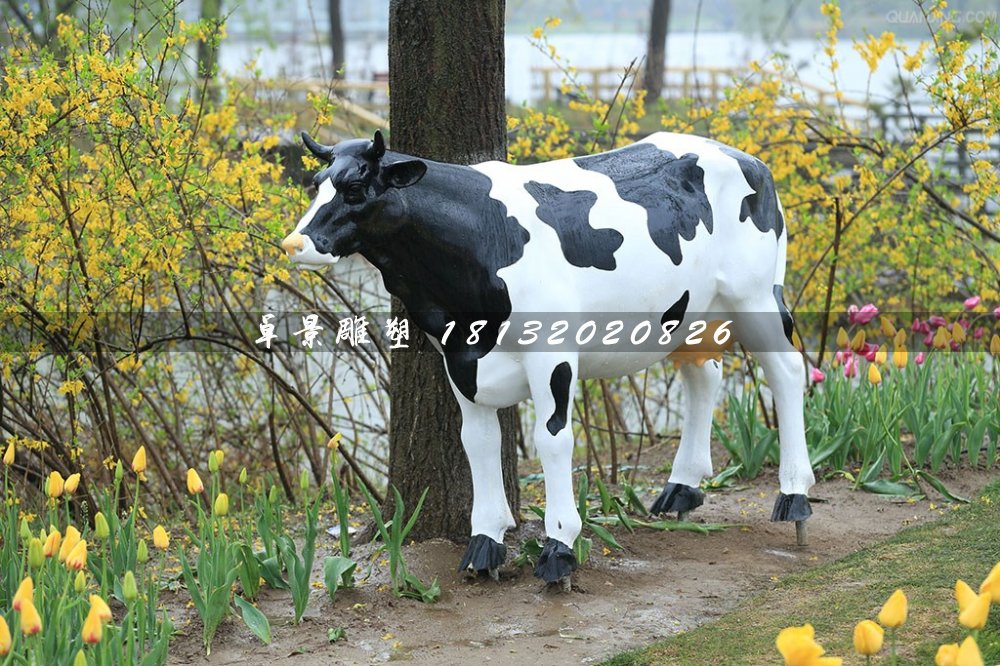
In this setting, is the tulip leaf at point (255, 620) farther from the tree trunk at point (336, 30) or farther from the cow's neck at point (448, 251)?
the tree trunk at point (336, 30)

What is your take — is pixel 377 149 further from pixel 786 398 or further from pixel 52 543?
pixel 786 398

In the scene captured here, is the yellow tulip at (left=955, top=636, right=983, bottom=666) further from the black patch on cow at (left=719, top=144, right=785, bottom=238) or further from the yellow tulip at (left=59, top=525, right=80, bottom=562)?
the black patch on cow at (left=719, top=144, right=785, bottom=238)

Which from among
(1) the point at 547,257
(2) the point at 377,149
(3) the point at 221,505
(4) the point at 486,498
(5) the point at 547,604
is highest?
(2) the point at 377,149

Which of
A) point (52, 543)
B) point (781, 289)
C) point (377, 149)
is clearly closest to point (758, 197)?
point (781, 289)

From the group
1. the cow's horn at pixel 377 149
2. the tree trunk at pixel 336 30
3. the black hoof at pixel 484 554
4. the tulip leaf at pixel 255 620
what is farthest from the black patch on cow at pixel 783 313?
the tree trunk at pixel 336 30

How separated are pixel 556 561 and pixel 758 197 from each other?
1612 millimetres

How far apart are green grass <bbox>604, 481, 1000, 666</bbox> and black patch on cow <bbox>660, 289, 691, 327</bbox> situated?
3.40 feet

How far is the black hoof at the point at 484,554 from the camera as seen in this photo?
4652 millimetres

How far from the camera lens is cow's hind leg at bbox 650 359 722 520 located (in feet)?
17.6

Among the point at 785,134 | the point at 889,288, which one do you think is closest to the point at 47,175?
the point at 785,134

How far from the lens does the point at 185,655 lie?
409cm

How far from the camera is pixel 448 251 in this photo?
14.1 ft

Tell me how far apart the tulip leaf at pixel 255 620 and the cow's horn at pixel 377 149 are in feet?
4.90

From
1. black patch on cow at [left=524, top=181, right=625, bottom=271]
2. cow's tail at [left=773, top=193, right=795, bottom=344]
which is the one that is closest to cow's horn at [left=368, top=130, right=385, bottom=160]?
black patch on cow at [left=524, top=181, right=625, bottom=271]
